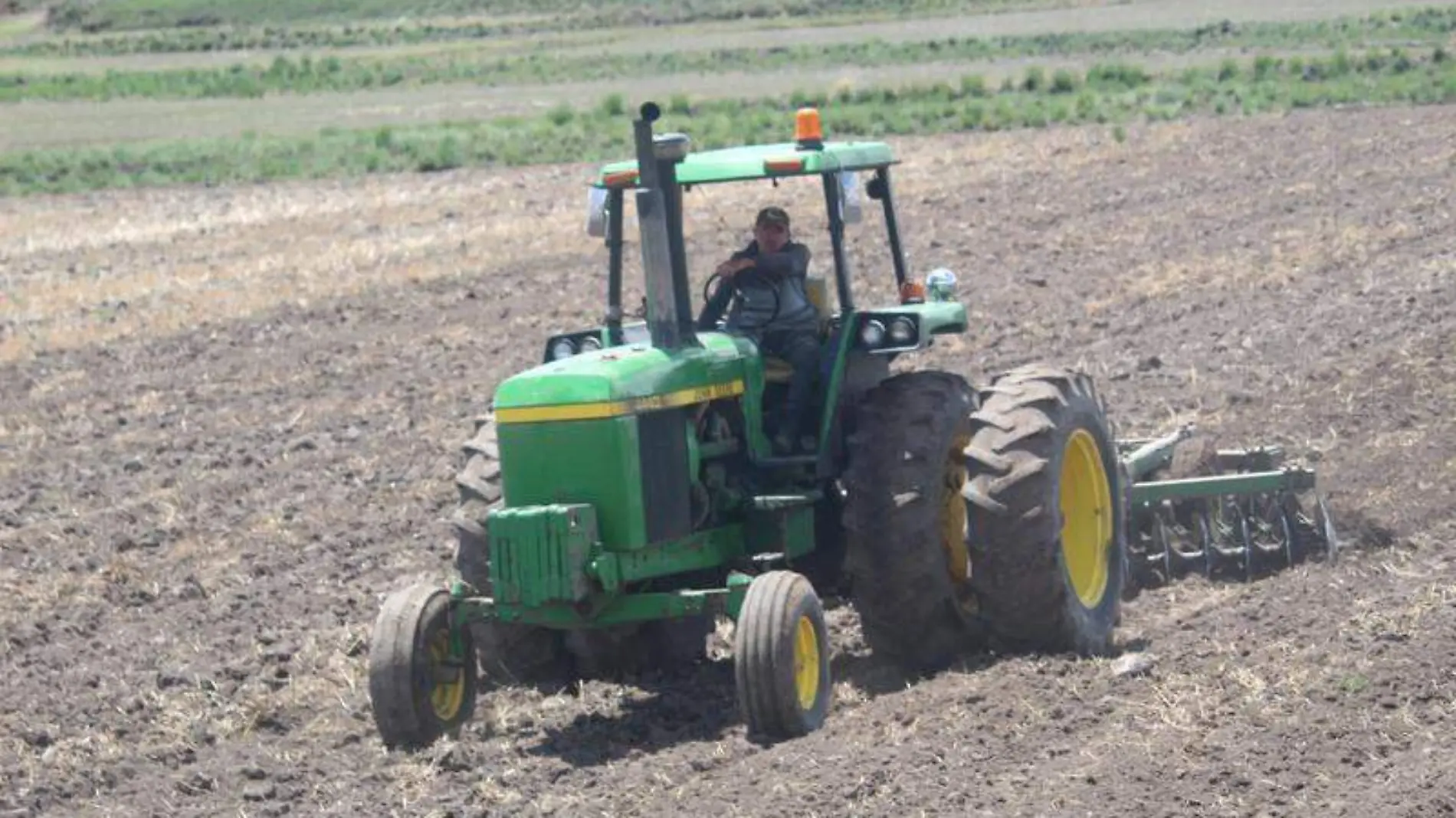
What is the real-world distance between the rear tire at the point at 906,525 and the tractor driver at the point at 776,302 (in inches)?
13.0

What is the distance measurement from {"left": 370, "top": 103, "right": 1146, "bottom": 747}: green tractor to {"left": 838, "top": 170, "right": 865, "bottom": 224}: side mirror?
21mm

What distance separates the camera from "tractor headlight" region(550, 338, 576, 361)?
9.99 metres

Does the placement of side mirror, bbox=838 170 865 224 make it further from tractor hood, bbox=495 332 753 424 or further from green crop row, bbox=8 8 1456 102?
green crop row, bbox=8 8 1456 102

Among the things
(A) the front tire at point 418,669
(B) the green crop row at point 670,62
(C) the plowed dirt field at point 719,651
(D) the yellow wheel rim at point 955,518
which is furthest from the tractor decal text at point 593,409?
(B) the green crop row at point 670,62

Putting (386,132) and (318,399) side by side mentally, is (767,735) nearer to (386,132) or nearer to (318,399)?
(318,399)

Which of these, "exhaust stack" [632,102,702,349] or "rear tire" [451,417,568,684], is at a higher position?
"exhaust stack" [632,102,702,349]

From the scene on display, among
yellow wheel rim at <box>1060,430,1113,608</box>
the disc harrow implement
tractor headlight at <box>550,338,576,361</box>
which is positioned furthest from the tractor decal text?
the disc harrow implement

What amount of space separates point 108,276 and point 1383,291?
12119 mm

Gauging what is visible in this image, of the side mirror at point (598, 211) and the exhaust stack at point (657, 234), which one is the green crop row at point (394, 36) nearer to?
the side mirror at point (598, 211)

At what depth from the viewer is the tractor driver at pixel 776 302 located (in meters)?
9.80

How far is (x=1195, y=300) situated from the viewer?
1781 centimetres

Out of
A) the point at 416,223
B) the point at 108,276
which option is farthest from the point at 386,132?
the point at 108,276

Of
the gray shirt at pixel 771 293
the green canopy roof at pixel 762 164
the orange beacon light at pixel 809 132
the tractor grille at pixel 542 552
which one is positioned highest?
the orange beacon light at pixel 809 132

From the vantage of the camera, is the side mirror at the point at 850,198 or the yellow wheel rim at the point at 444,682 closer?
the yellow wheel rim at the point at 444,682
